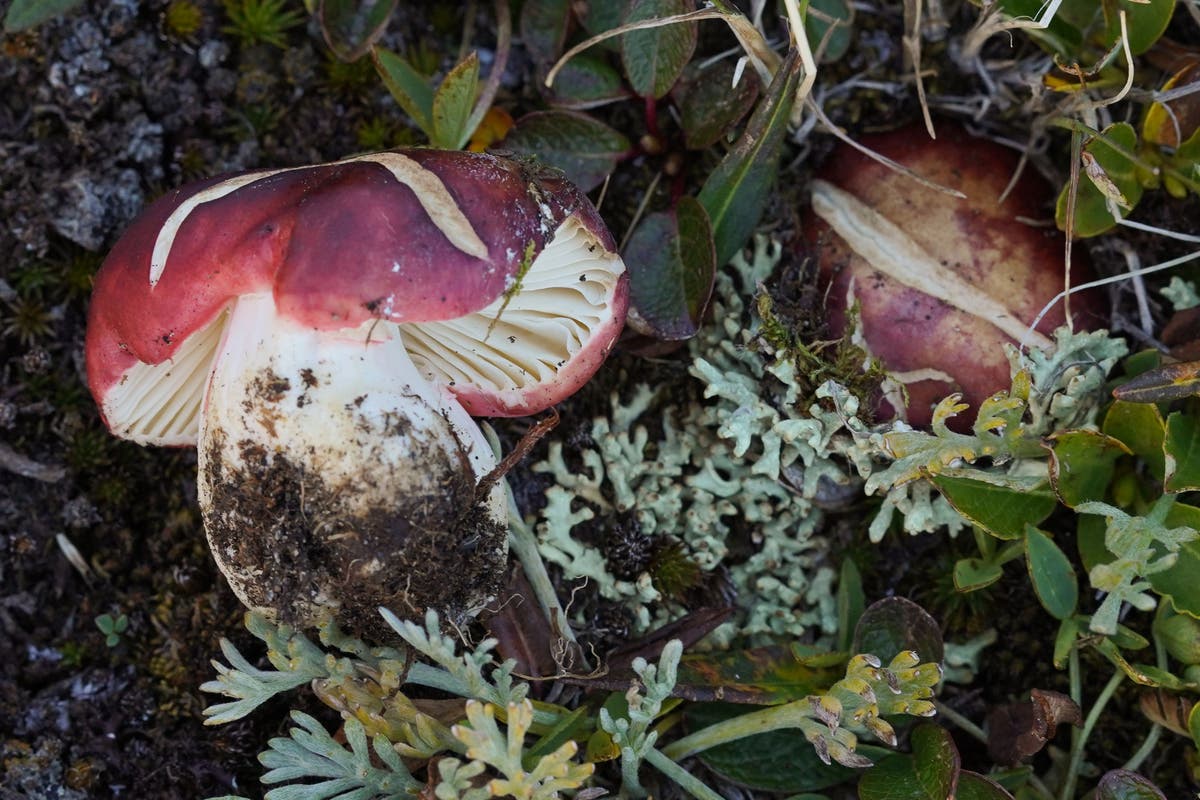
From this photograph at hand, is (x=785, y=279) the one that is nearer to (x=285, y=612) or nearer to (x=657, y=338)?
(x=657, y=338)

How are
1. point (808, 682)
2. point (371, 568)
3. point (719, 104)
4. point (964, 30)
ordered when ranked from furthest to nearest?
1. point (964, 30)
2. point (719, 104)
3. point (808, 682)
4. point (371, 568)

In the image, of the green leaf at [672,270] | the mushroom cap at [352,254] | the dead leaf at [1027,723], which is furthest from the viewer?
the green leaf at [672,270]

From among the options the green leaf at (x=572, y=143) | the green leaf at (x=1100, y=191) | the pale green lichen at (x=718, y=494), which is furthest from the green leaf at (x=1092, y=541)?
the green leaf at (x=572, y=143)

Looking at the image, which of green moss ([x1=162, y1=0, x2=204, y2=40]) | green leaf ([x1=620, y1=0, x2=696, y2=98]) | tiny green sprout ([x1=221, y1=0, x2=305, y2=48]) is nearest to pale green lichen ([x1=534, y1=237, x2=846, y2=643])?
green leaf ([x1=620, y1=0, x2=696, y2=98])

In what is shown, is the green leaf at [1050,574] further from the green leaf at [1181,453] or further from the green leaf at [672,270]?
the green leaf at [672,270]

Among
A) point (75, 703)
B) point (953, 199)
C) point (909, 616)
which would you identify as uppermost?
point (953, 199)

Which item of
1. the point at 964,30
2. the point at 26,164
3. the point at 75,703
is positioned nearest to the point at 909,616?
the point at 964,30
